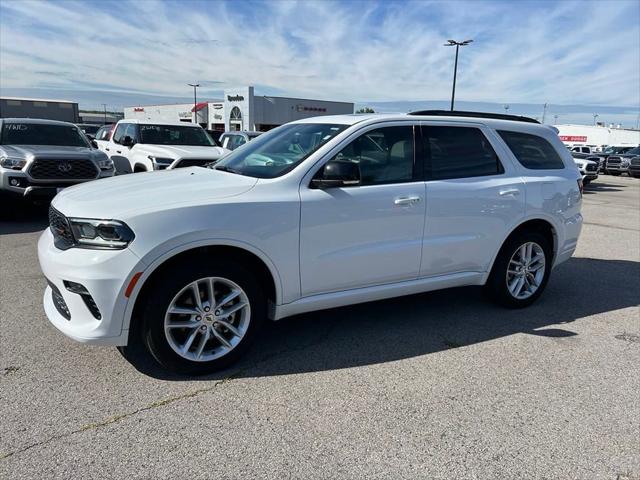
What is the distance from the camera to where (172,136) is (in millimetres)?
11227

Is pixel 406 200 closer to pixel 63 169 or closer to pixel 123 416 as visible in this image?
pixel 123 416

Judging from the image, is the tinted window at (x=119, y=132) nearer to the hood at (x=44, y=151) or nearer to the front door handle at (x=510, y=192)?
the hood at (x=44, y=151)

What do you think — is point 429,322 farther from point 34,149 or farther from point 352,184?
point 34,149

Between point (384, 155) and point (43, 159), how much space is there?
6.75 meters

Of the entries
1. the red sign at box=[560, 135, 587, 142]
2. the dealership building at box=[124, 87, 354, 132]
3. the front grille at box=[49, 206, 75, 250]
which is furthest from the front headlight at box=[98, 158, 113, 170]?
the red sign at box=[560, 135, 587, 142]

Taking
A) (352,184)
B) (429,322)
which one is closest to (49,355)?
(352,184)

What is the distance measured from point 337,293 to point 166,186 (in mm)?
1515

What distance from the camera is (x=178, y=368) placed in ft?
11.0

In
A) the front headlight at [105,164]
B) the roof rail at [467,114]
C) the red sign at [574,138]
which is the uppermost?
the red sign at [574,138]

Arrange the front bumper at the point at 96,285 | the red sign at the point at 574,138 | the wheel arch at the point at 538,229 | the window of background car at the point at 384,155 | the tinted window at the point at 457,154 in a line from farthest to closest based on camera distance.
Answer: the red sign at the point at 574,138
the wheel arch at the point at 538,229
the tinted window at the point at 457,154
the window of background car at the point at 384,155
the front bumper at the point at 96,285

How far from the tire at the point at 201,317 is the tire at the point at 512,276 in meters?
2.46

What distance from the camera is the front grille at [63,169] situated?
27.1 feet

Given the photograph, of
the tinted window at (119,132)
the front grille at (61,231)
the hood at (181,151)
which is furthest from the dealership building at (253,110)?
the front grille at (61,231)

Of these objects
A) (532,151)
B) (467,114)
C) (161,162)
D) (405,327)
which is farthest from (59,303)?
(161,162)
